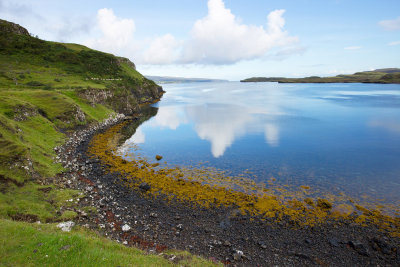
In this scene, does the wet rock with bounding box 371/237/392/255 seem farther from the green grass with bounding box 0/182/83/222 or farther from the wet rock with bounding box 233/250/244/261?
the green grass with bounding box 0/182/83/222

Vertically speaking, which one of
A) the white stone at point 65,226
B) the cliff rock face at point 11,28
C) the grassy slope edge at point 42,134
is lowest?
the white stone at point 65,226

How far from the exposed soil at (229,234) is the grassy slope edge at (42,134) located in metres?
2.89

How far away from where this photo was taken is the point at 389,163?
37688 millimetres

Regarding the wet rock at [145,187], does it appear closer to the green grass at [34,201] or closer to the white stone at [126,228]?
the green grass at [34,201]

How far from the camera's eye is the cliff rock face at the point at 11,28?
97281mm

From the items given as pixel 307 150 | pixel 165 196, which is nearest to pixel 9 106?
pixel 165 196

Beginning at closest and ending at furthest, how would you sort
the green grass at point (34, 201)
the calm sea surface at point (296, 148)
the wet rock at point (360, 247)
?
the green grass at point (34, 201), the wet rock at point (360, 247), the calm sea surface at point (296, 148)

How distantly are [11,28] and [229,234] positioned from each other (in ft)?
468

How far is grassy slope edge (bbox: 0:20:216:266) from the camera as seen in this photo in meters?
12.7

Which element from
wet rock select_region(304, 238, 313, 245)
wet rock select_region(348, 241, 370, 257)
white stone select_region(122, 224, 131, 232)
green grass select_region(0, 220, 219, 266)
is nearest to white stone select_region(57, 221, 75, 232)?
green grass select_region(0, 220, 219, 266)

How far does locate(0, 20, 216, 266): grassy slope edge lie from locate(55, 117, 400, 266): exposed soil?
2892 millimetres

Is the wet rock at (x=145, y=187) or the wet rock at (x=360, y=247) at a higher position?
the wet rock at (x=145, y=187)

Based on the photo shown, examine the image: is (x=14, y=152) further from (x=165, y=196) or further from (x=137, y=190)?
(x=165, y=196)

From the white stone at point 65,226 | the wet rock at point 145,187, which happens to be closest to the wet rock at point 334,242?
the wet rock at point 145,187
